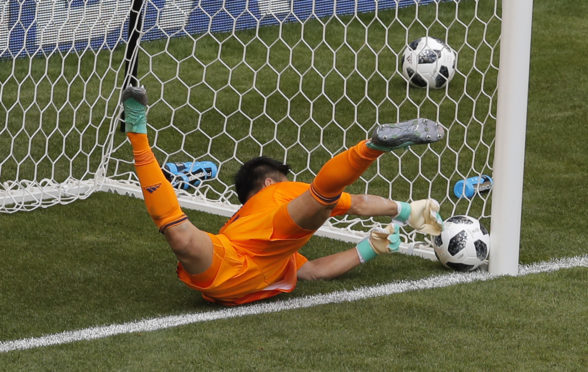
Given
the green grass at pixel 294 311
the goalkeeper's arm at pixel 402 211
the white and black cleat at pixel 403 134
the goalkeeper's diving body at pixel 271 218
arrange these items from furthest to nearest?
the goalkeeper's arm at pixel 402 211, the goalkeeper's diving body at pixel 271 218, the white and black cleat at pixel 403 134, the green grass at pixel 294 311

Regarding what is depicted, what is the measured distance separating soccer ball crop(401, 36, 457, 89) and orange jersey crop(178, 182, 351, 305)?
2995 mm

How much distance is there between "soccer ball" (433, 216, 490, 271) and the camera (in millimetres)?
4828

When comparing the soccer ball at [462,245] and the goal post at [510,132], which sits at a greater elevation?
the goal post at [510,132]

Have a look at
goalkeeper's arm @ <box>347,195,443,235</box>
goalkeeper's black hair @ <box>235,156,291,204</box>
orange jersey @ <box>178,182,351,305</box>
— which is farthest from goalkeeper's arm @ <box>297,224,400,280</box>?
goalkeeper's black hair @ <box>235,156,291,204</box>

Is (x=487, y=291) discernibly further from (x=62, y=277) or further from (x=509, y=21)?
Result: (x=62, y=277)

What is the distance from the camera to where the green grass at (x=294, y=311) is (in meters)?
3.83

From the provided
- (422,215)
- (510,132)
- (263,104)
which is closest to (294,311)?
(422,215)

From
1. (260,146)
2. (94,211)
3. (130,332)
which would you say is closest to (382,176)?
(260,146)

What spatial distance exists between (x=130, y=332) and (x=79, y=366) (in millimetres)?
388

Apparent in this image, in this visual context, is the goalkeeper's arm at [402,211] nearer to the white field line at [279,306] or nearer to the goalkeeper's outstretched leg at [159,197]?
the white field line at [279,306]

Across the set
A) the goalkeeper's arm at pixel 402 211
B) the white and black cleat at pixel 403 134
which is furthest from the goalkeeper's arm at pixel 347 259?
the white and black cleat at pixel 403 134

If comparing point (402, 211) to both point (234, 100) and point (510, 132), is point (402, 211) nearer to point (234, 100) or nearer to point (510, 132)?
point (510, 132)

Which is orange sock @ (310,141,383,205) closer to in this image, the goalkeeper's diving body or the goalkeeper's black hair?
the goalkeeper's diving body

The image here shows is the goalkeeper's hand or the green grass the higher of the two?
the goalkeeper's hand
